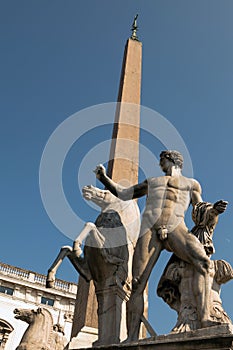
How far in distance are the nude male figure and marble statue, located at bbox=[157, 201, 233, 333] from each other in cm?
14

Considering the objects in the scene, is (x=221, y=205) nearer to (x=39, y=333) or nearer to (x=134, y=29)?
(x=39, y=333)

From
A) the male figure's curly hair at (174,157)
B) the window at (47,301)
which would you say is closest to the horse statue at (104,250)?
the male figure's curly hair at (174,157)

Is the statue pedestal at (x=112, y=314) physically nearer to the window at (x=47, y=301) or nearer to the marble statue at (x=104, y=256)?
the marble statue at (x=104, y=256)

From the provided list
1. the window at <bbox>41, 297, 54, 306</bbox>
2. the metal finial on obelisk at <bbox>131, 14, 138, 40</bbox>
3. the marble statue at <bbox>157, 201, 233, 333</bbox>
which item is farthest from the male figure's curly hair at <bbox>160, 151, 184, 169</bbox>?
the window at <bbox>41, 297, 54, 306</bbox>

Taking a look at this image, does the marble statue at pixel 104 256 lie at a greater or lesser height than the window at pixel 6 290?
lesser

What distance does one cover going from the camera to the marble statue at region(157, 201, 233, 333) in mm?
6062

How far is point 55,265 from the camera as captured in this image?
22.8 ft

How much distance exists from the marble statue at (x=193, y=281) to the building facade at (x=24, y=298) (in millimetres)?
25032

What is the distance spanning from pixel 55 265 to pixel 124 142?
442 cm

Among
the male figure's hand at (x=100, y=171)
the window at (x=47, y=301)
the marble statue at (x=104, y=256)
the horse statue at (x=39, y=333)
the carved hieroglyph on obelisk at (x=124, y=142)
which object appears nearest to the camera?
the marble statue at (x=104, y=256)

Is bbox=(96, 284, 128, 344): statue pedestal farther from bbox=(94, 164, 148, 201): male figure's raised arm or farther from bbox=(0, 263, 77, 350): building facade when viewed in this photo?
bbox=(0, 263, 77, 350): building facade

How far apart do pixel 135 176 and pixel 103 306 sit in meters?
3.71

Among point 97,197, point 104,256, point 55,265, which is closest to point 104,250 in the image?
point 104,256

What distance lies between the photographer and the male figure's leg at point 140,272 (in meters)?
6.34
